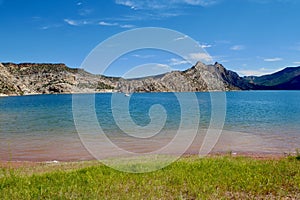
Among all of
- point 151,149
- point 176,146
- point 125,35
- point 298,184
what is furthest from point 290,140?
point 125,35

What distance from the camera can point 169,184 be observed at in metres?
9.81

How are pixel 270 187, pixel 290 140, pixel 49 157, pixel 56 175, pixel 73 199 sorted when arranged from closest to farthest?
pixel 73 199 → pixel 270 187 → pixel 56 175 → pixel 49 157 → pixel 290 140

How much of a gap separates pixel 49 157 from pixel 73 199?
1538 cm

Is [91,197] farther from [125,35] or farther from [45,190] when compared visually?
[125,35]

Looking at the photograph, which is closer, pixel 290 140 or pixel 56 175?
pixel 56 175

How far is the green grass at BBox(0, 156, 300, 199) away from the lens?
8.56m

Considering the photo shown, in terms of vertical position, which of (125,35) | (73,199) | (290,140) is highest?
(125,35)

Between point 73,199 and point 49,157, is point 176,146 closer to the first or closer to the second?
point 49,157

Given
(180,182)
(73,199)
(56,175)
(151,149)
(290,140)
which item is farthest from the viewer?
(290,140)

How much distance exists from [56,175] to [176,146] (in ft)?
53.8

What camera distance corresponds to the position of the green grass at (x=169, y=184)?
856cm

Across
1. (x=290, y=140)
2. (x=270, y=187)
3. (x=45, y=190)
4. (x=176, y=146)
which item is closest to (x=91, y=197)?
(x=45, y=190)

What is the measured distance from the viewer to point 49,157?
2219 centimetres

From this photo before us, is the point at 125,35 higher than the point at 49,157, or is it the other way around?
the point at 125,35
